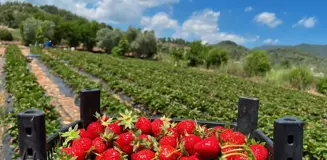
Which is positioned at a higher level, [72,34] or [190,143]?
[72,34]

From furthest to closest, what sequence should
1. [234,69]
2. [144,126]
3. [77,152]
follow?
[234,69], [144,126], [77,152]

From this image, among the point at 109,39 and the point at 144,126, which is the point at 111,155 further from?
the point at 109,39

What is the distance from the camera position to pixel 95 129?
1573 millimetres

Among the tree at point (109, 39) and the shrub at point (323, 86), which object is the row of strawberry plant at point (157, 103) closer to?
the shrub at point (323, 86)

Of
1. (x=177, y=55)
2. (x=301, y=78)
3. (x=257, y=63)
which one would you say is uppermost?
(x=177, y=55)

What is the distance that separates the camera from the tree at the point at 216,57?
2845 centimetres

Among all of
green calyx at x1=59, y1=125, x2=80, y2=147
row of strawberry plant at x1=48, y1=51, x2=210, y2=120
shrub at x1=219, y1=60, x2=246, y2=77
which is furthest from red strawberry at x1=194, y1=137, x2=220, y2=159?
shrub at x1=219, y1=60, x2=246, y2=77

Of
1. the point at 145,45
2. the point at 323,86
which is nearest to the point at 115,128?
the point at 323,86

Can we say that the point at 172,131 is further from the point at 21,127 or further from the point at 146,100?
the point at 146,100

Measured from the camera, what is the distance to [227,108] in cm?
792

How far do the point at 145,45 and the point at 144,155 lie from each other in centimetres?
4196

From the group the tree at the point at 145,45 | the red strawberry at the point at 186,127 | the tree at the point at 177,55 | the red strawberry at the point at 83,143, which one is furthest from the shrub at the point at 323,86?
the tree at the point at 145,45

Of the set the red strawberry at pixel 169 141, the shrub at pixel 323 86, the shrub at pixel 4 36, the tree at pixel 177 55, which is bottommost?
the shrub at pixel 323 86

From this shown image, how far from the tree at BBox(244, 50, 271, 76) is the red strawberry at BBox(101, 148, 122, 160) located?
22.4m
